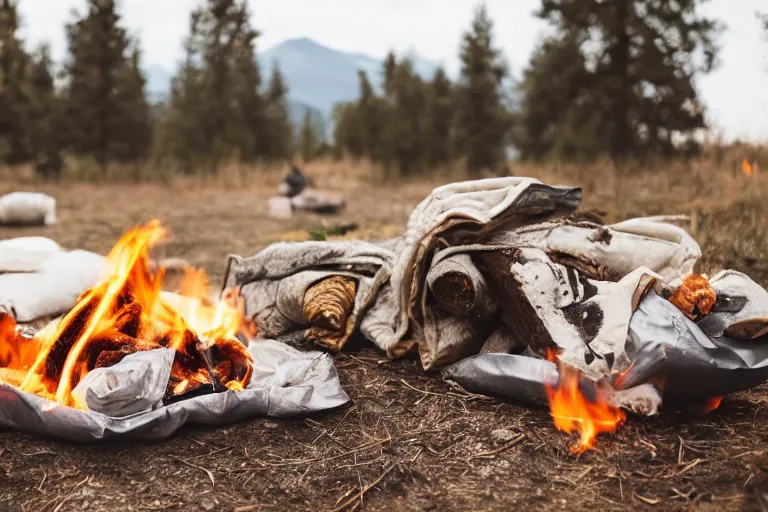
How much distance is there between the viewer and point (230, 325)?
10.2 ft

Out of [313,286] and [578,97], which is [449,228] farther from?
[578,97]

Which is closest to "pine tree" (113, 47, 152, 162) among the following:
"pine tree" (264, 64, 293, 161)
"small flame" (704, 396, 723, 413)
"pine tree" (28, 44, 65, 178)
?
"pine tree" (28, 44, 65, 178)

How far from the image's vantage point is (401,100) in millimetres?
21062

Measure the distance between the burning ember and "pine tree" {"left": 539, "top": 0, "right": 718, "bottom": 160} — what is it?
14017 mm

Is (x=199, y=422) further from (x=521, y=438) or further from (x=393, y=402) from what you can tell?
(x=521, y=438)

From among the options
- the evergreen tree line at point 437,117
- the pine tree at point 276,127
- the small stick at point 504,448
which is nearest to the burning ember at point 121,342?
the small stick at point 504,448

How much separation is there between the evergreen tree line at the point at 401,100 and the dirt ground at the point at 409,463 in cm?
1365

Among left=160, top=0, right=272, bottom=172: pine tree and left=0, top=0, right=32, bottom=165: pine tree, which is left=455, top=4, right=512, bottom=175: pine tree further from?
left=0, top=0, right=32, bottom=165: pine tree

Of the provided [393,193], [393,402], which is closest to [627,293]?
[393,402]

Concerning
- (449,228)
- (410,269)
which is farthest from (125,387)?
(449,228)

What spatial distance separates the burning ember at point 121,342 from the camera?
2561 mm

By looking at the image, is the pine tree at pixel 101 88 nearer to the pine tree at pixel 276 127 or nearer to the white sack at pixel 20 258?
the pine tree at pixel 276 127

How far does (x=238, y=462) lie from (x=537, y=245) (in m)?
1.57

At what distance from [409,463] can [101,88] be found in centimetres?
1866
